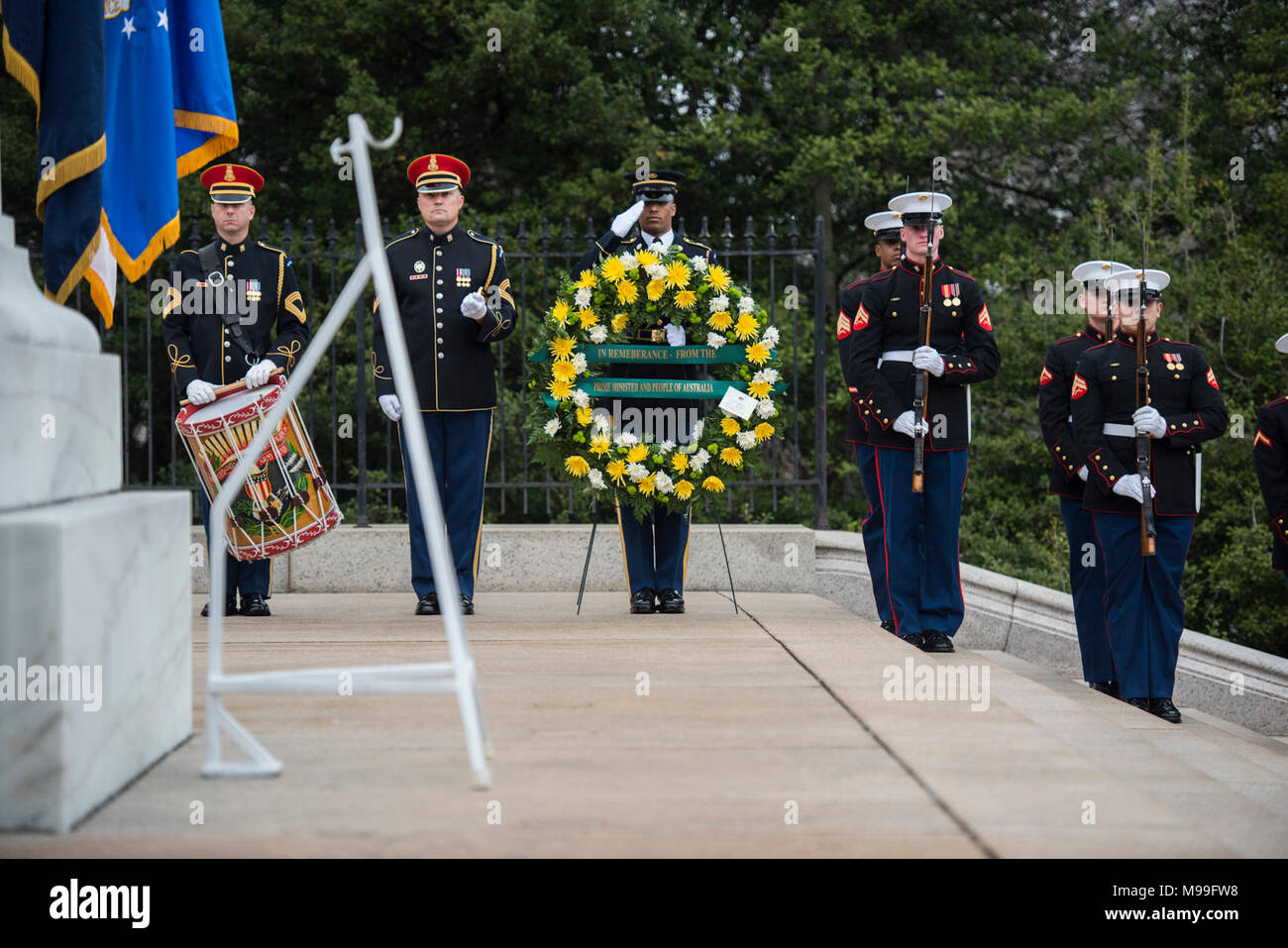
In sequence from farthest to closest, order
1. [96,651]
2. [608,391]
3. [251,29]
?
1. [251,29]
2. [608,391]
3. [96,651]

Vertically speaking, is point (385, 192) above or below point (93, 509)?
above

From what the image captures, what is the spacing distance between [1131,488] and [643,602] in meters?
2.55

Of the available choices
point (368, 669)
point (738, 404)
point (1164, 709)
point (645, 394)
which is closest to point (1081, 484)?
point (1164, 709)

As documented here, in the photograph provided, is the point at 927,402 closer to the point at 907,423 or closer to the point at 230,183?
the point at 907,423

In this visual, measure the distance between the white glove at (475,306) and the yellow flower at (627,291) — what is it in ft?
2.33

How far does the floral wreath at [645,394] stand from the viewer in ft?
24.1

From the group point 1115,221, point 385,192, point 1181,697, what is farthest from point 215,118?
point 1115,221

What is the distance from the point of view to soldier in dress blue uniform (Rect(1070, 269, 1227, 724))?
23.3ft

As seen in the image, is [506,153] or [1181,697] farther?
[506,153]

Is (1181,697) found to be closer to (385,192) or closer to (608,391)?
(608,391)

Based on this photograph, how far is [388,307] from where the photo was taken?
134 inches

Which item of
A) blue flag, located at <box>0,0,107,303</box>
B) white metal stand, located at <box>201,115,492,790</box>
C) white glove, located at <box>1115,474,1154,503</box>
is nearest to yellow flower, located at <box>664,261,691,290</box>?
white glove, located at <box>1115,474,1154,503</box>

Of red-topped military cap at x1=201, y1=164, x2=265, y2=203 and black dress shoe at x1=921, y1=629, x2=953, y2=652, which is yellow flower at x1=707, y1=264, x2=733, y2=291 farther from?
red-topped military cap at x1=201, y1=164, x2=265, y2=203

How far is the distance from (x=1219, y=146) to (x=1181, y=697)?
559 inches
